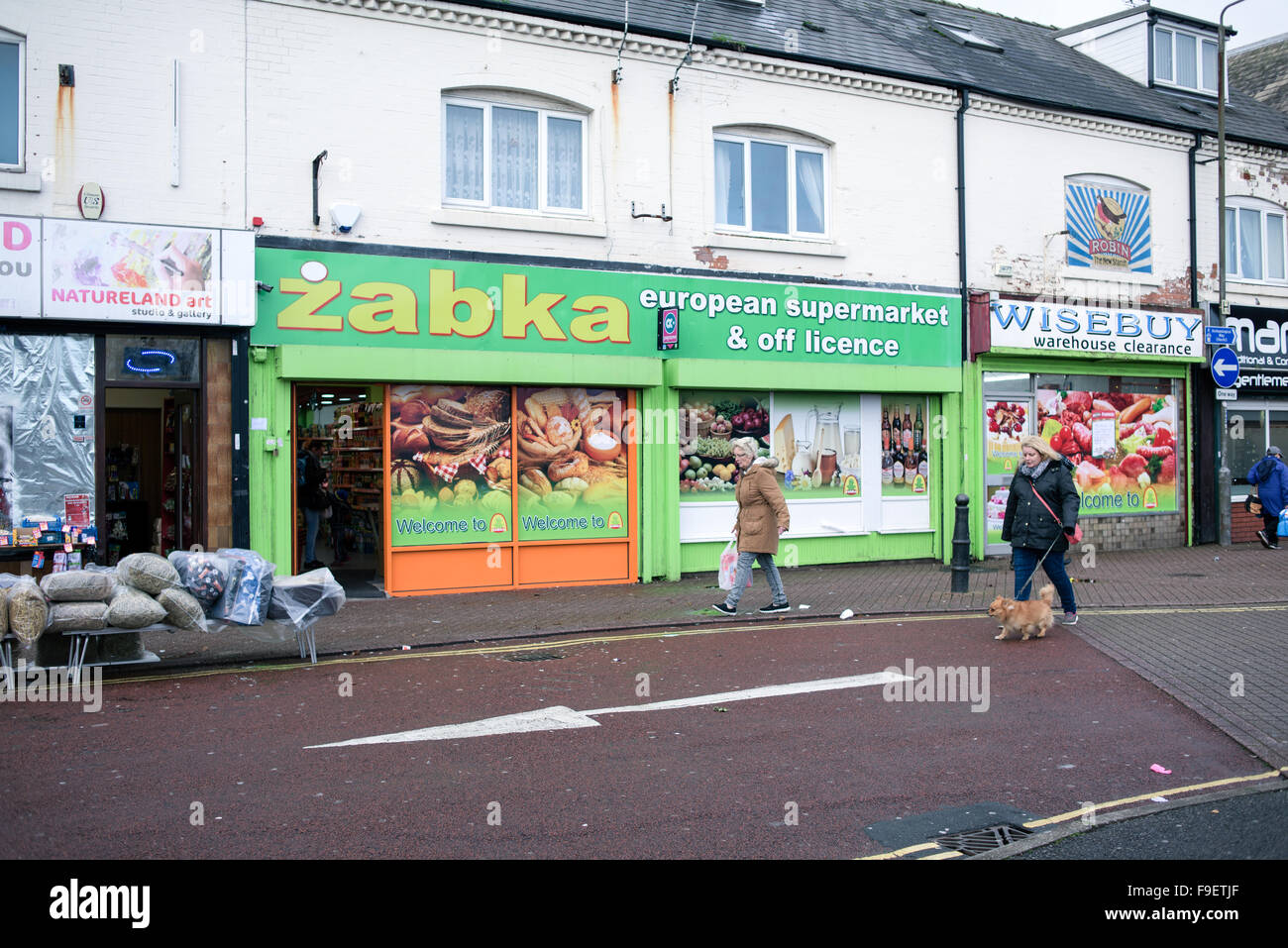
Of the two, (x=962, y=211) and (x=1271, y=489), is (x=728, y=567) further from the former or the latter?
(x=1271, y=489)

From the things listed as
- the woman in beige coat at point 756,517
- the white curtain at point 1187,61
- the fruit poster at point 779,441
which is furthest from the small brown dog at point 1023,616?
the white curtain at point 1187,61

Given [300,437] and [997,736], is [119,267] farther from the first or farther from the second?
[997,736]

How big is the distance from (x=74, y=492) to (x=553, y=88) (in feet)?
24.5

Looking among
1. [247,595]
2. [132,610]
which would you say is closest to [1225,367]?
[247,595]

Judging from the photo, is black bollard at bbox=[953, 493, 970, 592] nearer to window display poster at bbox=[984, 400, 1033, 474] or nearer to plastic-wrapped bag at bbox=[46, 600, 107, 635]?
window display poster at bbox=[984, 400, 1033, 474]

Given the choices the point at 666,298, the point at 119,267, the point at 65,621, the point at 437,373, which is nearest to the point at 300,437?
the point at 437,373

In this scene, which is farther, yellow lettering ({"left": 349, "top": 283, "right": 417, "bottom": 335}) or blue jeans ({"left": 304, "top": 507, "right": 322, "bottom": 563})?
blue jeans ({"left": 304, "top": 507, "right": 322, "bottom": 563})

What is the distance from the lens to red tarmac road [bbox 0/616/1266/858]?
16.3 ft

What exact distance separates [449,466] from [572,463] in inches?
64.1

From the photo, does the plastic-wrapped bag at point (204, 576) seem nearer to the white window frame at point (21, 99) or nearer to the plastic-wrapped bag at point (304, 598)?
the plastic-wrapped bag at point (304, 598)

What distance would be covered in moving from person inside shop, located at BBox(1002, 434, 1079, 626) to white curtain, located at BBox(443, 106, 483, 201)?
743 centimetres

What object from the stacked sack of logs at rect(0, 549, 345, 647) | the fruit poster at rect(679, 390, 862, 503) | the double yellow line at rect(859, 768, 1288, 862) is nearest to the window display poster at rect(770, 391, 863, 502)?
the fruit poster at rect(679, 390, 862, 503)

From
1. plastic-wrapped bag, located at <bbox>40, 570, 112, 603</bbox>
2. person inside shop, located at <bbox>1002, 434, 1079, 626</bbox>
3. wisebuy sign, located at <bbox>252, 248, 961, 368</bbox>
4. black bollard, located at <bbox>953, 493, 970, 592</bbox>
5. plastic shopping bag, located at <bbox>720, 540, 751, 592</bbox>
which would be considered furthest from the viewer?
black bollard, located at <bbox>953, 493, 970, 592</bbox>

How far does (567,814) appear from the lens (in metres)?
5.23
